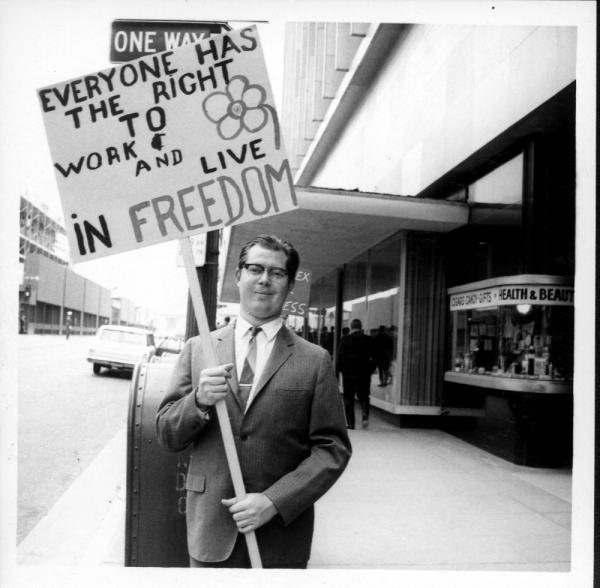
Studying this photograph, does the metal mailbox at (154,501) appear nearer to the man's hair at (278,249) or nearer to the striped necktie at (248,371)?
the striped necktie at (248,371)

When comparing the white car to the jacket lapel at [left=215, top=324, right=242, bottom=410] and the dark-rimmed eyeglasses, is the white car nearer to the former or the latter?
the jacket lapel at [left=215, top=324, right=242, bottom=410]

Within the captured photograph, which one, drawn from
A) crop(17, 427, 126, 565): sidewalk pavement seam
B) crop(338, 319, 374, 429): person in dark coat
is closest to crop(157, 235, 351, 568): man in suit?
→ crop(17, 427, 126, 565): sidewalk pavement seam

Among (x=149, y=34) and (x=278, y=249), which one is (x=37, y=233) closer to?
(x=149, y=34)

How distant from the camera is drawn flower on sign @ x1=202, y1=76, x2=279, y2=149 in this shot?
2322 mm

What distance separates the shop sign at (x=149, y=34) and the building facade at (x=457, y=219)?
0.62 m

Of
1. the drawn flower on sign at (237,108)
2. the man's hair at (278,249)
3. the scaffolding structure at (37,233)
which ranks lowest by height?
the man's hair at (278,249)

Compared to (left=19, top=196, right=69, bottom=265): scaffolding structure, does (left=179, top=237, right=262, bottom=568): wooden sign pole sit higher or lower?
lower

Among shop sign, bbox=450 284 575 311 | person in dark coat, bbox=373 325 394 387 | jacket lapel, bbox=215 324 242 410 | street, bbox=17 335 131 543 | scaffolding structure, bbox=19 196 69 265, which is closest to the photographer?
jacket lapel, bbox=215 324 242 410

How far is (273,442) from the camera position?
224cm

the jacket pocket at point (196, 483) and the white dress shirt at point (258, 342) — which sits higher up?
the white dress shirt at point (258, 342)

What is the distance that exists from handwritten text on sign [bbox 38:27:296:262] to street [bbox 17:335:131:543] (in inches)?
47.7

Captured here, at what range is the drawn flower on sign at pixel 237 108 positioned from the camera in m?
2.32

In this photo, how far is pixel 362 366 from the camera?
366 inches

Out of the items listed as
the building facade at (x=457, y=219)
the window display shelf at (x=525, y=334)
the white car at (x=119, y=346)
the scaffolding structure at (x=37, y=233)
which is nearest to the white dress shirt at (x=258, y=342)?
the scaffolding structure at (x=37, y=233)
